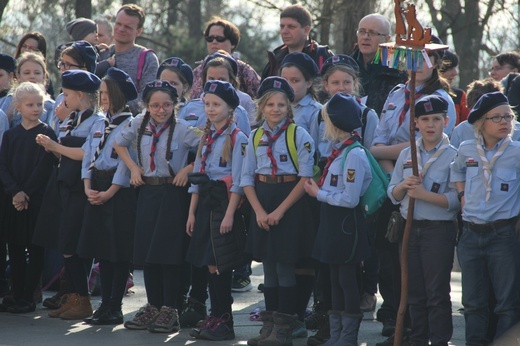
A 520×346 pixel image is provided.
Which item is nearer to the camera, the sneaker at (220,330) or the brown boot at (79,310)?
the sneaker at (220,330)

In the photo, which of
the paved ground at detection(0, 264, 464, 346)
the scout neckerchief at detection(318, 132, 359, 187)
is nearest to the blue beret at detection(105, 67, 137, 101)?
the paved ground at detection(0, 264, 464, 346)

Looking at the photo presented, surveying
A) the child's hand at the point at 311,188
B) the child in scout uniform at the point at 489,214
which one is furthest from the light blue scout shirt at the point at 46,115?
the child in scout uniform at the point at 489,214

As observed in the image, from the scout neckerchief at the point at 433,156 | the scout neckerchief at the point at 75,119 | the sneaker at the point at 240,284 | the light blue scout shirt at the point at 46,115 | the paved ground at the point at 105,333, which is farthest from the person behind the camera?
the sneaker at the point at 240,284

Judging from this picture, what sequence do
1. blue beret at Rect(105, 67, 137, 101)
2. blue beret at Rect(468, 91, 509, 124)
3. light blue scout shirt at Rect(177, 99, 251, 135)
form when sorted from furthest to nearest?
blue beret at Rect(105, 67, 137, 101) < light blue scout shirt at Rect(177, 99, 251, 135) < blue beret at Rect(468, 91, 509, 124)

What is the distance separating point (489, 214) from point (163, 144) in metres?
2.74

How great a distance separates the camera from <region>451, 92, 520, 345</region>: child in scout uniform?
6.42m

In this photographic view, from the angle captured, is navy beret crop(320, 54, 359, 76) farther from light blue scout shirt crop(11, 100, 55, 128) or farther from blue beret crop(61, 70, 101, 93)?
light blue scout shirt crop(11, 100, 55, 128)

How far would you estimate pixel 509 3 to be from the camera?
20047 mm

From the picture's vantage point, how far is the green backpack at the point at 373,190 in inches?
270

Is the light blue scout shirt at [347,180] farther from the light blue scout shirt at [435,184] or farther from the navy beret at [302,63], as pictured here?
the navy beret at [302,63]

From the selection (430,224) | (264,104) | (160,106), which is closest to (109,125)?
(160,106)

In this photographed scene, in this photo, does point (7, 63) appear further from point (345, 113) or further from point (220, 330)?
point (345, 113)

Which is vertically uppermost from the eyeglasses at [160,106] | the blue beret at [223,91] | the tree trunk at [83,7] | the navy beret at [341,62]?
the tree trunk at [83,7]

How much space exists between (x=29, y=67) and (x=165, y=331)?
10.7 ft
